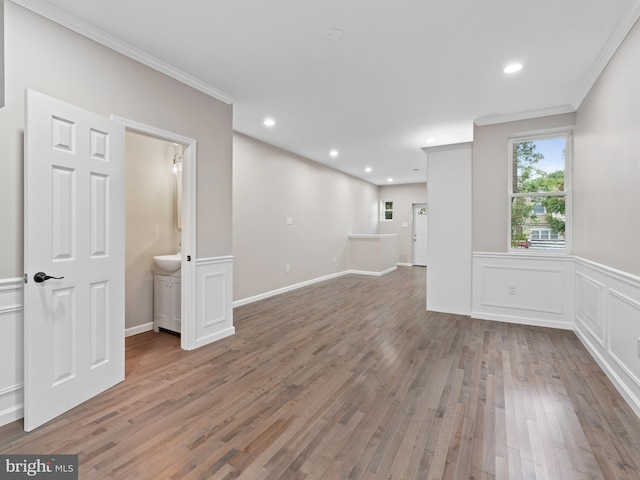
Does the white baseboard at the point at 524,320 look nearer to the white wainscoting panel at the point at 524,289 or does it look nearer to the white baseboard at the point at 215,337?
the white wainscoting panel at the point at 524,289

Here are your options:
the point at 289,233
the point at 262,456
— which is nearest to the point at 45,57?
the point at 262,456

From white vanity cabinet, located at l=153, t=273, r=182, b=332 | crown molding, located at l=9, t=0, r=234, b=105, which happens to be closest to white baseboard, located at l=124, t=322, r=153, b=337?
white vanity cabinet, located at l=153, t=273, r=182, b=332

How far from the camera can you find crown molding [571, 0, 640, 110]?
7.19 ft

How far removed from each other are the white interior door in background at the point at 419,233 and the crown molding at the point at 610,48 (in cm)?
661

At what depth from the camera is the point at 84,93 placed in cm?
238

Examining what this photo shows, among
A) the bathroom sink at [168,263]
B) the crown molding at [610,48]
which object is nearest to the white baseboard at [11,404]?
the bathroom sink at [168,263]

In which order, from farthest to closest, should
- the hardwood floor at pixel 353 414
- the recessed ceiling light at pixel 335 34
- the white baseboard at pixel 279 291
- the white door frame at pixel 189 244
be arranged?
the white baseboard at pixel 279 291 → the white door frame at pixel 189 244 → the recessed ceiling light at pixel 335 34 → the hardwood floor at pixel 353 414

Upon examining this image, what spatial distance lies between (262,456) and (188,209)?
2.31 m

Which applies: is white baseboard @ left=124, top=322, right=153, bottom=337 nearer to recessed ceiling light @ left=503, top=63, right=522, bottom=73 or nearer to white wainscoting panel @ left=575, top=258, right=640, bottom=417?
white wainscoting panel @ left=575, top=258, right=640, bottom=417

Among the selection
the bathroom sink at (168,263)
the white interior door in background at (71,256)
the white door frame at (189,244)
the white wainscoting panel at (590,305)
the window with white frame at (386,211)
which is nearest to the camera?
the white interior door in background at (71,256)

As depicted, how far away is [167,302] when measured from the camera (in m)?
3.71

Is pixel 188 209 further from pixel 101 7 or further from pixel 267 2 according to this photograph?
pixel 267 2

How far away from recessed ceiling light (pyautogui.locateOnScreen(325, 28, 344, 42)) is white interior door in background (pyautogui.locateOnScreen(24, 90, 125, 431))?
178cm

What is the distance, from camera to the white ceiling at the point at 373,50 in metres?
2.18
